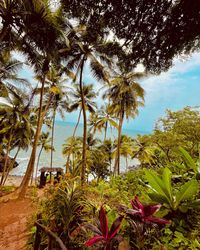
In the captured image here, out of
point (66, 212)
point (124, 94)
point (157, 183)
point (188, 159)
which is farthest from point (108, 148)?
point (157, 183)

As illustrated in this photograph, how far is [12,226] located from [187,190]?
522 centimetres

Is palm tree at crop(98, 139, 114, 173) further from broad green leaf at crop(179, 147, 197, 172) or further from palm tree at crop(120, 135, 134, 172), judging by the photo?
broad green leaf at crop(179, 147, 197, 172)

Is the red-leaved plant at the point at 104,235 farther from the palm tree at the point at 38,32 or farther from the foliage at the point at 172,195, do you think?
the palm tree at the point at 38,32

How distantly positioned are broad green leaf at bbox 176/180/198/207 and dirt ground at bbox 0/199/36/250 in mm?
2823

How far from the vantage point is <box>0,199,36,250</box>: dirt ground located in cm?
440

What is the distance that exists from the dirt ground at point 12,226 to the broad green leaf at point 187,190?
2823mm

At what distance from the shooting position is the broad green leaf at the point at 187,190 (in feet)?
8.66

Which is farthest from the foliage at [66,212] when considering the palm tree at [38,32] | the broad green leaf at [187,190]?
the palm tree at [38,32]

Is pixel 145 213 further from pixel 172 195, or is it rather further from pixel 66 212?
pixel 66 212

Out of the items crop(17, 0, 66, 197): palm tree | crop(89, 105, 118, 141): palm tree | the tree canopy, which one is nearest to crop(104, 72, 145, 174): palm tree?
crop(89, 105, 118, 141): palm tree

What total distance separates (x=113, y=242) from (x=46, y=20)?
29.6ft

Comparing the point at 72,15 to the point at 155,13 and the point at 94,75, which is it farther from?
the point at 94,75

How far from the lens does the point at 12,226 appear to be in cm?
613

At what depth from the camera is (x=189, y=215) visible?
286 cm
